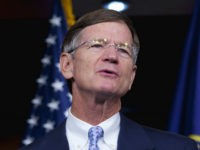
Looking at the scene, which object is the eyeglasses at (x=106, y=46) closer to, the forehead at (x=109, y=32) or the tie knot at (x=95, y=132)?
the forehead at (x=109, y=32)

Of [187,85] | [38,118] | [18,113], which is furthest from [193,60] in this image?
[18,113]

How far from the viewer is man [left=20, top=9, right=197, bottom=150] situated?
150 centimetres

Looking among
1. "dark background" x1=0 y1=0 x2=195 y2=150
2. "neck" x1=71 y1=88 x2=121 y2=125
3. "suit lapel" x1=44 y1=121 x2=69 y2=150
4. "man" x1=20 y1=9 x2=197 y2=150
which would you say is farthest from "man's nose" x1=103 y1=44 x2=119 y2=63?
"dark background" x1=0 y1=0 x2=195 y2=150

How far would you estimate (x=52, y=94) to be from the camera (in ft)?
9.26

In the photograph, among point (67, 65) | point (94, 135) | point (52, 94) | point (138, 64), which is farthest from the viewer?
point (138, 64)

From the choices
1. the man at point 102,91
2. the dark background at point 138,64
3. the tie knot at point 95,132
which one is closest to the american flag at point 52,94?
the dark background at point 138,64

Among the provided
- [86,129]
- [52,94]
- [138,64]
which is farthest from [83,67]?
[138,64]

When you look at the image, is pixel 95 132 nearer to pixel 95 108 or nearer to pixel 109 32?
pixel 95 108

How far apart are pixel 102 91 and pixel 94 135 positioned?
160 millimetres

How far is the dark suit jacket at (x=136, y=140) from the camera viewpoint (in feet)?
4.88

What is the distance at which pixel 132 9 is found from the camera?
13.0 feet

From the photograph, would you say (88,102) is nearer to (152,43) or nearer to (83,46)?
(83,46)

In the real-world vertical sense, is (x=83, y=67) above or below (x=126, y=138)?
above

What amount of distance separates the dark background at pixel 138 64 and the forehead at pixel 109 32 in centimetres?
230
